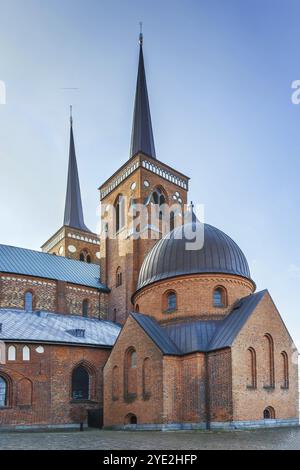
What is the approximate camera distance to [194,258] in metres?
25.6

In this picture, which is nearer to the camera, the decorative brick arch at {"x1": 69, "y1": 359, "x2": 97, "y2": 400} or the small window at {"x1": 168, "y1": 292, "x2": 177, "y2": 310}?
the small window at {"x1": 168, "y1": 292, "x2": 177, "y2": 310}

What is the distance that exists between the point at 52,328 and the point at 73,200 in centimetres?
2482

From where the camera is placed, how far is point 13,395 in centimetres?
2523

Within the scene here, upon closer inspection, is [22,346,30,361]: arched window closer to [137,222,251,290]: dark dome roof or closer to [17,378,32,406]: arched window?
[17,378,32,406]: arched window

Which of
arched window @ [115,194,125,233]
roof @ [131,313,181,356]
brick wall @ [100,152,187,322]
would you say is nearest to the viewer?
roof @ [131,313,181,356]

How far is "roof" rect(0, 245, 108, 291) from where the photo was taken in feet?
111

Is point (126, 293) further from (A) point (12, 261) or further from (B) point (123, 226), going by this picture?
(A) point (12, 261)

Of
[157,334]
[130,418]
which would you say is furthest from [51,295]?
[130,418]

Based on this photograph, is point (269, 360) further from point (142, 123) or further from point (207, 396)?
point (142, 123)

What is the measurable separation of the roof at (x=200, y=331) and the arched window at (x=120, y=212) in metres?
14.2

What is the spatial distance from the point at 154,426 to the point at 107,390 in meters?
4.70

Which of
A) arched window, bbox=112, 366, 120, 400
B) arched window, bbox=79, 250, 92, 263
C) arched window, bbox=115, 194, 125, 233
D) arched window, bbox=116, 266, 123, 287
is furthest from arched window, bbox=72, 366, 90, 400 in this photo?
arched window, bbox=79, 250, 92, 263

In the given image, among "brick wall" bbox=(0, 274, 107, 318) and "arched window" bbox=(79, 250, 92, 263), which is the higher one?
"arched window" bbox=(79, 250, 92, 263)
